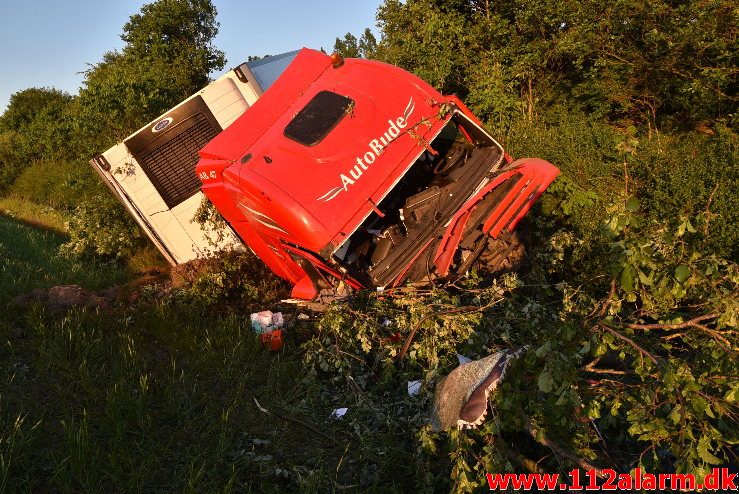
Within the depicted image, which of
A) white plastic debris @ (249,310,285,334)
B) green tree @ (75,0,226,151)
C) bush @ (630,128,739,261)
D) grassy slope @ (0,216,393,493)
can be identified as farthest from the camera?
green tree @ (75,0,226,151)

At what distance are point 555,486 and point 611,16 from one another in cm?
929

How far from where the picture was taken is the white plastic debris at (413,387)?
420cm

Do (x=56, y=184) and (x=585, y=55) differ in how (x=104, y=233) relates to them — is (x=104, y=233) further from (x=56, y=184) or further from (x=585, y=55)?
(x=56, y=184)

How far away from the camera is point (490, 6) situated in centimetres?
1345

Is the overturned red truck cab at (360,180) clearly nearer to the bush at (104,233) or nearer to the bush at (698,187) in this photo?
the bush at (698,187)

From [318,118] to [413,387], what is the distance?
294 cm

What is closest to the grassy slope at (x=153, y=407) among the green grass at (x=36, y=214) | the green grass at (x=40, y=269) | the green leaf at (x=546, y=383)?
the green grass at (x=40, y=269)

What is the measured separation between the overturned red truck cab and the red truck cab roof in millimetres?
12

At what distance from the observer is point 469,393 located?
10.6ft

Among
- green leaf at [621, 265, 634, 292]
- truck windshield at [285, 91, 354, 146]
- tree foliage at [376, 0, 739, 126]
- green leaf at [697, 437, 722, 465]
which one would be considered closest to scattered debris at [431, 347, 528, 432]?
green leaf at [621, 265, 634, 292]

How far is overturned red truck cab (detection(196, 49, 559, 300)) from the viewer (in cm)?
509

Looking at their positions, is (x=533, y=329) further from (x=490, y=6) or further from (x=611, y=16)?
(x=490, y=6)

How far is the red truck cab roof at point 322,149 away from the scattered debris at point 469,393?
1.96 metres

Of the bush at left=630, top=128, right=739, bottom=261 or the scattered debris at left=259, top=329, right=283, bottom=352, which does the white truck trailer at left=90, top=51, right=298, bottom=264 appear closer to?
the scattered debris at left=259, top=329, right=283, bottom=352
